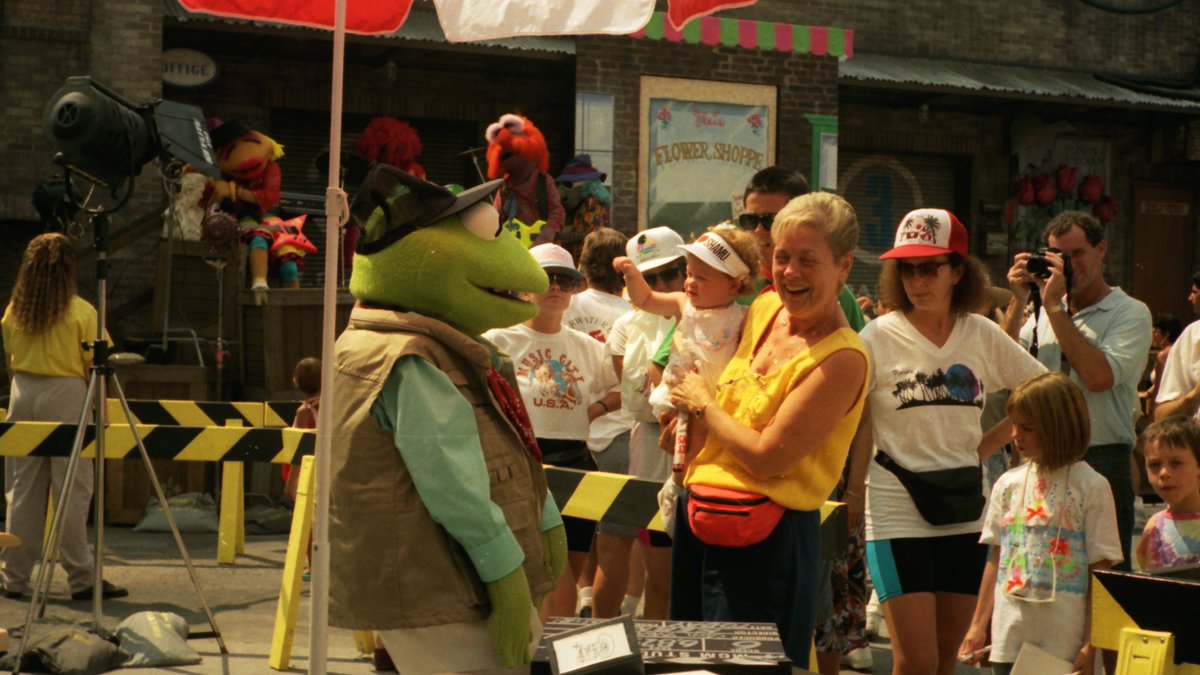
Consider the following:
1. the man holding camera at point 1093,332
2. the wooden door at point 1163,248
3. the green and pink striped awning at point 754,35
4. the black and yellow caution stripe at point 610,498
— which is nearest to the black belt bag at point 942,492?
the black and yellow caution stripe at point 610,498

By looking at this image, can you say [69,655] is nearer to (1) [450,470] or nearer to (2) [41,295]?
(2) [41,295]

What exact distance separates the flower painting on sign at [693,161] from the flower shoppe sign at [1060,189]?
561 cm

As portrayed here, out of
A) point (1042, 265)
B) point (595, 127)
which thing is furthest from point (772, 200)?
point (595, 127)

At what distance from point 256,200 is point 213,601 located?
541 centimetres

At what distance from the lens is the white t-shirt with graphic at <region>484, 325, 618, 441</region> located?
678 centimetres

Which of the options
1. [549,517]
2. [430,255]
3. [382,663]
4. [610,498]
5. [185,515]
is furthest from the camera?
[185,515]

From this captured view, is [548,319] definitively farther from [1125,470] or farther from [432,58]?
[432,58]

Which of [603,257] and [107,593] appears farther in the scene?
[107,593]

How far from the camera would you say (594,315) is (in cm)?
747

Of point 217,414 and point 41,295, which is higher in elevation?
point 41,295

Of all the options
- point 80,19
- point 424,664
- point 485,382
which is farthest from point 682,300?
point 80,19

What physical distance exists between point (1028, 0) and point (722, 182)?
6642mm

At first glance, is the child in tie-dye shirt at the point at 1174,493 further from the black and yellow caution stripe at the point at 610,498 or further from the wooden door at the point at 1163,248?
the wooden door at the point at 1163,248

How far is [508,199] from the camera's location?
41.3ft
